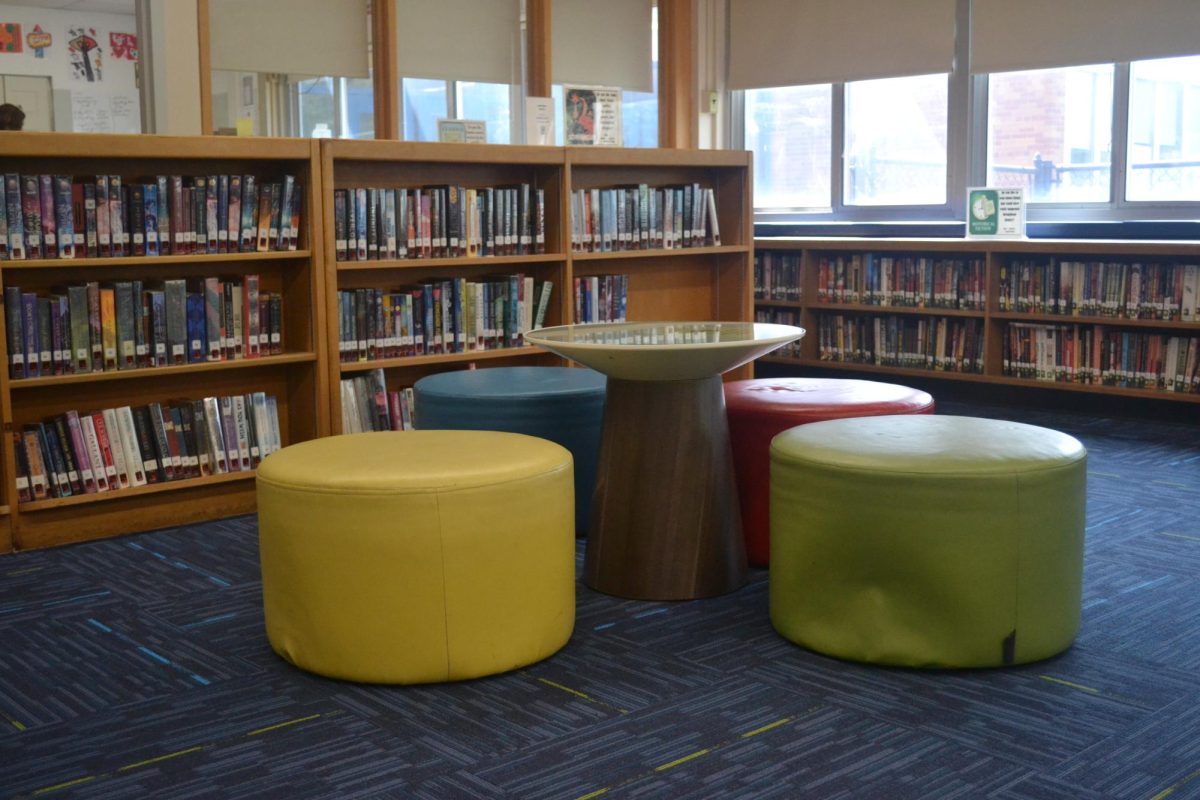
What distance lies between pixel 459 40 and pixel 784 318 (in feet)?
7.82

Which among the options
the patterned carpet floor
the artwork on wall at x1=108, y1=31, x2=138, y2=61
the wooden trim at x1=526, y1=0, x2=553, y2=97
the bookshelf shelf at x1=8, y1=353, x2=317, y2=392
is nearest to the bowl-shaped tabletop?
the patterned carpet floor

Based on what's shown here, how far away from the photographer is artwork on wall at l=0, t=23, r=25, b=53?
9.91m

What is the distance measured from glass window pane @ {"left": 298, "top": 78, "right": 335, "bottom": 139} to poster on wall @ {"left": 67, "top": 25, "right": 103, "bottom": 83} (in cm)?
238

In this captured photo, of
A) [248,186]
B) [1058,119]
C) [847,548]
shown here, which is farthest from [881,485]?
[1058,119]

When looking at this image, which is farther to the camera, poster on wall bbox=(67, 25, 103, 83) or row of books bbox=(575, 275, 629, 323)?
poster on wall bbox=(67, 25, 103, 83)

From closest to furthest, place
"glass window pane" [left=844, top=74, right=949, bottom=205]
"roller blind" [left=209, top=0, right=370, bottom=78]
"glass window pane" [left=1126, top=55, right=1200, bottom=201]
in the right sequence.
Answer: "roller blind" [left=209, top=0, right=370, bottom=78] → "glass window pane" [left=1126, top=55, right=1200, bottom=201] → "glass window pane" [left=844, top=74, right=949, bottom=205]

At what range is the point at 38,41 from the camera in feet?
33.0

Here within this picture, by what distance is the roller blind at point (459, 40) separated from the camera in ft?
20.7

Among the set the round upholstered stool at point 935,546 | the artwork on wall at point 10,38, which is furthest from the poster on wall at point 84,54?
the round upholstered stool at point 935,546

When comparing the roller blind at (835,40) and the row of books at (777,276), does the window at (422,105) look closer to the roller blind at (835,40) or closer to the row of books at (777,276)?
the roller blind at (835,40)

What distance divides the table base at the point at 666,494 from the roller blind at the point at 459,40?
3.63m

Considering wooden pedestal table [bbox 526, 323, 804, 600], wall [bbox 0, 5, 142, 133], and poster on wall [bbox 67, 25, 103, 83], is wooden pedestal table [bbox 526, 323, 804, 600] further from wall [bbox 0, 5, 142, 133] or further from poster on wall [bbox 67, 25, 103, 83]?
poster on wall [bbox 67, 25, 103, 83]

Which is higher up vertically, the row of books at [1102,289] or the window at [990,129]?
the window at [990,129]

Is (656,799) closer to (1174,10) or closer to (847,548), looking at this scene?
(847,548)
